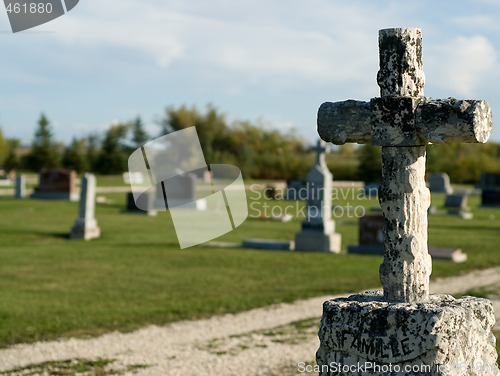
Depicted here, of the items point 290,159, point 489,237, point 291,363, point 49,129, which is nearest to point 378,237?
point 489,237

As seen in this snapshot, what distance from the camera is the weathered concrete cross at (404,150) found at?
3.12 m

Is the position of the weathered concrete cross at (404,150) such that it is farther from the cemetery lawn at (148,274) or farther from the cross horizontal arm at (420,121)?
the cemetery lawn at (148,274)

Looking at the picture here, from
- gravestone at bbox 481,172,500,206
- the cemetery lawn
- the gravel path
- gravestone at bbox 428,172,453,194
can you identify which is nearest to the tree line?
gravestone at bbox 428,172,453,194

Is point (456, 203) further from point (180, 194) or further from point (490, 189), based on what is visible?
point (180, 194)

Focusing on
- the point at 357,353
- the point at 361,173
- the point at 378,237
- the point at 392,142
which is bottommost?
the point at 361,173

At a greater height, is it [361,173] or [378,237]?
[378,237]

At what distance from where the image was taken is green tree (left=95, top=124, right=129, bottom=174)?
6144 centimetres

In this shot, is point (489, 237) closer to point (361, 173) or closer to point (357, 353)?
point (357, 353)

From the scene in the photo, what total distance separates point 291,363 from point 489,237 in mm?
14761

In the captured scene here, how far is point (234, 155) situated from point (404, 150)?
62328 millimetres

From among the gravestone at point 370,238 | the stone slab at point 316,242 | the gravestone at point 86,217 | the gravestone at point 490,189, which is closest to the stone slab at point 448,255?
the gravestone at point 370,238

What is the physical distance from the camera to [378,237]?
1555 centimetres

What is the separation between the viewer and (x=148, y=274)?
40.2 feet

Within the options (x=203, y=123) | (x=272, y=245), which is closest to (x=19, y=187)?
(x=272, y=245)
